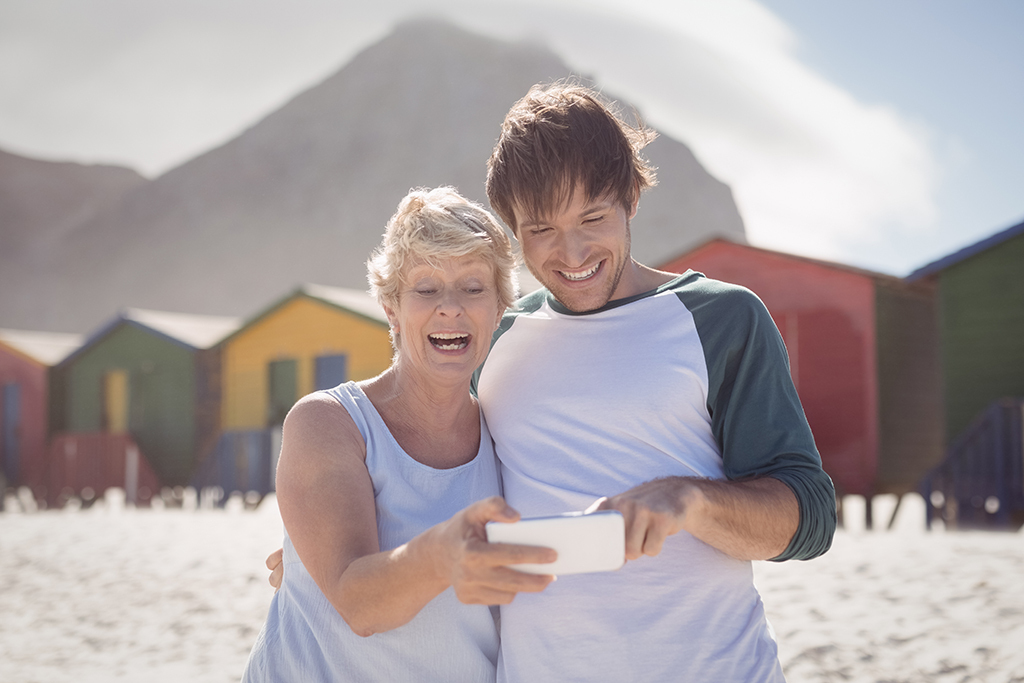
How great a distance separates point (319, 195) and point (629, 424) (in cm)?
10112

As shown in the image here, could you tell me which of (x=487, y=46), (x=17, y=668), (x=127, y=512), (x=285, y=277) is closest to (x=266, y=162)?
(x=285, y=277)

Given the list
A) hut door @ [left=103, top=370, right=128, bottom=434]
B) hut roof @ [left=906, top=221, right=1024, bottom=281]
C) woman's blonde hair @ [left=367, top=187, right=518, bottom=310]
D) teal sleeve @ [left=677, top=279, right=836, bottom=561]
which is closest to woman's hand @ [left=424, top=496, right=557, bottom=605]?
teal sleeve @ [left=677, top=279, right=836, bottom=561]

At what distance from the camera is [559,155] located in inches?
91.4

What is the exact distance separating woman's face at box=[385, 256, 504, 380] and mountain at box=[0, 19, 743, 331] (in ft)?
280

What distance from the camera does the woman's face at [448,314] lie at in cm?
234

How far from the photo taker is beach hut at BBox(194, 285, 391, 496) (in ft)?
58.1

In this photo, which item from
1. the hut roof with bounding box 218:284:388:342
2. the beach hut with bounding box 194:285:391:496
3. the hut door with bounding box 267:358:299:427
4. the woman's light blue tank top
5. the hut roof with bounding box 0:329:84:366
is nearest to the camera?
the woman's light blue tank top

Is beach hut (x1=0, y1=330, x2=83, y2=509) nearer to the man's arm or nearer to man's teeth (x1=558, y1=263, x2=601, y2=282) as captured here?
man's teeth (x1=558, y1=263, x2=601, y2=282)

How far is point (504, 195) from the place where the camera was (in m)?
2.44

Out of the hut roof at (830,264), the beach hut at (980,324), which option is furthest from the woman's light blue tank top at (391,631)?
the hut roof at (830,264)

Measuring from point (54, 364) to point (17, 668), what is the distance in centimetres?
2019

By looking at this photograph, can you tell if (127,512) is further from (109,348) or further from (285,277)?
(285,277)

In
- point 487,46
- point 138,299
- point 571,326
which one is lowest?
point 571,326

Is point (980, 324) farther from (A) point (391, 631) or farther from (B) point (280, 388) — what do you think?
(B) point (280, 388)
